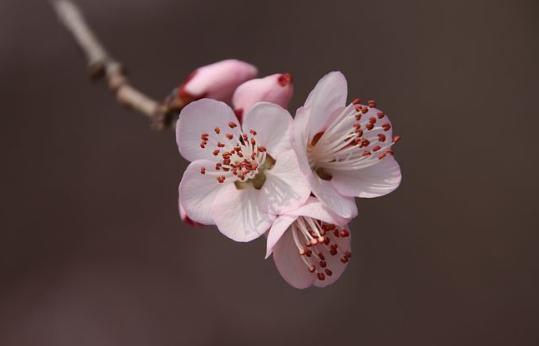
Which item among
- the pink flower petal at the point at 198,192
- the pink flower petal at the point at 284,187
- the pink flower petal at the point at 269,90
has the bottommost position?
the pink flower petal at the point at 284,187

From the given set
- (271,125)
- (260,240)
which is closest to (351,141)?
(271,125)

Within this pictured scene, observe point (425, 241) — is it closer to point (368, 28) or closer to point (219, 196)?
point (368, 28)

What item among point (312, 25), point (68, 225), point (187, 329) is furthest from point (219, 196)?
point (312, 25)

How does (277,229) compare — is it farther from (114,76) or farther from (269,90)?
(114,76)

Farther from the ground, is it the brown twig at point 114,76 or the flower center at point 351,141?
the brown twig at point 114,76

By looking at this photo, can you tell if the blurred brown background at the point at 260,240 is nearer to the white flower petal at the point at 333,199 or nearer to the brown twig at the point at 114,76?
the brown twig at the point at 114,76

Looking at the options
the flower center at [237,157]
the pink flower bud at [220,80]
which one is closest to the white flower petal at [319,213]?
the flower center at [237,157]
